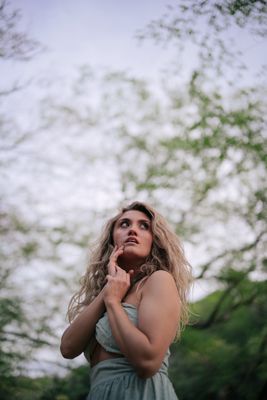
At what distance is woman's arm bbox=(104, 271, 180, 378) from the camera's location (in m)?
1.65

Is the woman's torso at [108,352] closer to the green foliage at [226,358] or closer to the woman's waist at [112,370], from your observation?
the woman's waist at [112,370]

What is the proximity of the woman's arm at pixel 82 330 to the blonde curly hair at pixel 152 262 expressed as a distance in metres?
0.34

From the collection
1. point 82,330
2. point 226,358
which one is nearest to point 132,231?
point 82,330

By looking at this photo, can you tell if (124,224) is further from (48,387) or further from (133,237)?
(48,387)

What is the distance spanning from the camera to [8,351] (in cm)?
693

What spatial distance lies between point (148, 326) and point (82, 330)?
422 millimetres

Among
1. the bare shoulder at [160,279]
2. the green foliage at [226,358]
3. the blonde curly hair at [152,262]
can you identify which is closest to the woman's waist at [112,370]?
the bare shoulder at [160,279]

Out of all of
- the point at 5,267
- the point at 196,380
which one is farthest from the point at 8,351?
the point at 196,380

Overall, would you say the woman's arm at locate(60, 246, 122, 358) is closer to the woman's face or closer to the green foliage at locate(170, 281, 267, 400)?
the woman's face

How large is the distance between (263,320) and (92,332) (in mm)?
8923

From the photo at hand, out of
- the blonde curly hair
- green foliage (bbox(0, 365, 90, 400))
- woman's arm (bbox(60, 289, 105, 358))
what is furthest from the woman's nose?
green foliage (bbox(0, 365, 90, 400))

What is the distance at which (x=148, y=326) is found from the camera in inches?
66.9

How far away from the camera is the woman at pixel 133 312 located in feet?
5.55

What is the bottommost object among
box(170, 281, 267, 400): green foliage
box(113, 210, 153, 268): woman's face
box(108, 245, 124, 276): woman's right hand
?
box(170, 281, 267, 400): green foliage
